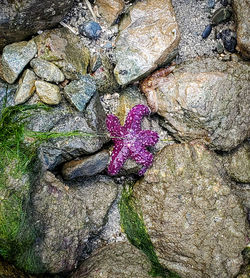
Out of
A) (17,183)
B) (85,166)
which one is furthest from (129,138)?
(17,183)

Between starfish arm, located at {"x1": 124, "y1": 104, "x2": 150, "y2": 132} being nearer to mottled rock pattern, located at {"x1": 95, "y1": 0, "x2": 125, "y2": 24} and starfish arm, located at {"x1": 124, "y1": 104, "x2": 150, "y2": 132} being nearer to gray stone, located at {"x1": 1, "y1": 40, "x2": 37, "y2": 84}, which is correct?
mottled rock pattern, located at {"x1": 95, "y1": 0, "x2": 125, "y2": 24}

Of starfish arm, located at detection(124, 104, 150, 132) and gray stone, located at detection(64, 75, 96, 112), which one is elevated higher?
gray stone, located at detection(64, 75, 96, 112)

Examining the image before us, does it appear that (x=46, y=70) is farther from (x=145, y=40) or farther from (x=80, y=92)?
(x=145, y=40)

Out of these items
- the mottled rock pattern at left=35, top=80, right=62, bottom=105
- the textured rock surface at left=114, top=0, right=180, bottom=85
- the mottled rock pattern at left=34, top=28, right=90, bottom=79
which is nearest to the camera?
the mottled rock pattern at left=35, top=80, right=62, bottom=105

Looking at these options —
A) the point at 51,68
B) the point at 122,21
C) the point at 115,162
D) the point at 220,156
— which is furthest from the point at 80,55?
the point at 220,156

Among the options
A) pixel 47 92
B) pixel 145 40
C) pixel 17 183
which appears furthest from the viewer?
pixel 145 40

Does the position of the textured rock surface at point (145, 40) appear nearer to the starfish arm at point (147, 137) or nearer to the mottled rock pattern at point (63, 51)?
the mottled rock pattern at point (63, 51)

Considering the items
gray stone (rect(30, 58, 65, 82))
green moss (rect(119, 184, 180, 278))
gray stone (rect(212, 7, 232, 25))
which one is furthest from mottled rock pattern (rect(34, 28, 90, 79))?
gray stone (rect(212, 7, 232, 25))
